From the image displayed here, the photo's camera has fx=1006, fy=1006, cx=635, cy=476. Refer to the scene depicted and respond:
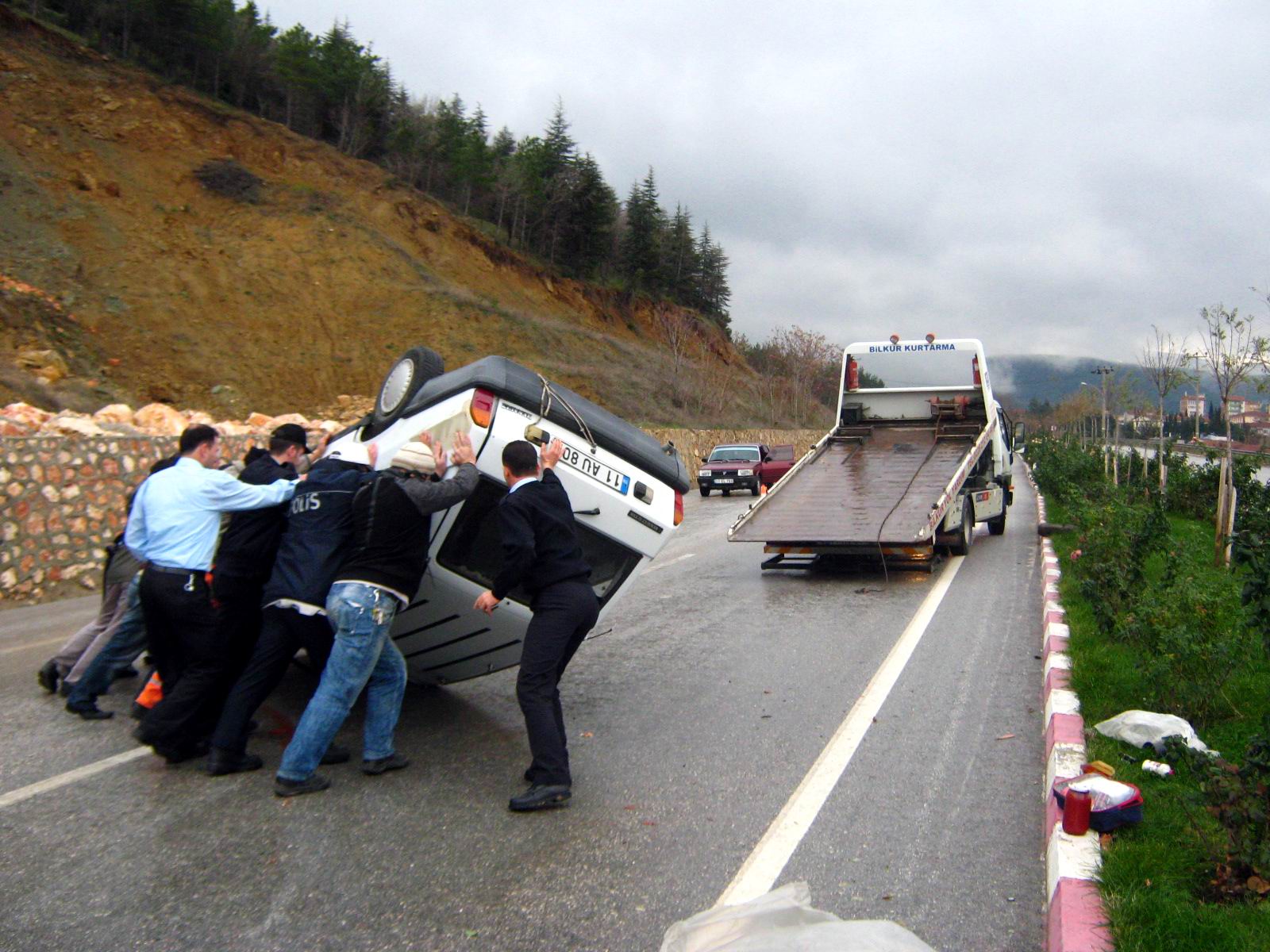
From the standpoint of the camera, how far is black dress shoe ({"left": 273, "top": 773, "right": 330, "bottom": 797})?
4.78 metres

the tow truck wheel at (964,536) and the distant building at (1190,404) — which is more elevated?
the distant building at (1190,404)

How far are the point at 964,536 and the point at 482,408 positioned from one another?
11083 mm

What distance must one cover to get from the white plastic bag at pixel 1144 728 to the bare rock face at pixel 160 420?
46.7ft

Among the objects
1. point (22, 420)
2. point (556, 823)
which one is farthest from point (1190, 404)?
point (556, 823)

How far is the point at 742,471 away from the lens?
29.9 meters

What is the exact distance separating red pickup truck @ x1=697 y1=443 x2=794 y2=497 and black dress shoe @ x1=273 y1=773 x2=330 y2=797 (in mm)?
25077

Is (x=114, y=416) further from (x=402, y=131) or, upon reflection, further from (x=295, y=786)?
(x=402, y=131)

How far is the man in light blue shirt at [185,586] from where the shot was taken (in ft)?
16.8

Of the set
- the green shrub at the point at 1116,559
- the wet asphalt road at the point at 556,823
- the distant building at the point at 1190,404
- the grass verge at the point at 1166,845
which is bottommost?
the wet asphalt road at the point at 556,823

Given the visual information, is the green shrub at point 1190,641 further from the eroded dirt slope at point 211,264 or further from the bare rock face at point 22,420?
the eroded dirt slope at point 211,264

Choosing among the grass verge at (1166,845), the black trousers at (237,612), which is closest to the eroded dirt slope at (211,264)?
the black trousers at (237,612)

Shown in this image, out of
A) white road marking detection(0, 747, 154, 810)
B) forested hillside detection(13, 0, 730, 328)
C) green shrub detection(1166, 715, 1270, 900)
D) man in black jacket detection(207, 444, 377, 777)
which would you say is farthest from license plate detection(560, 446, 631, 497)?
forested hillside detection(13, 0, 730, 328)

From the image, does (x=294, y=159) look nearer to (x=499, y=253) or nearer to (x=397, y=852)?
(x=499, y=253)

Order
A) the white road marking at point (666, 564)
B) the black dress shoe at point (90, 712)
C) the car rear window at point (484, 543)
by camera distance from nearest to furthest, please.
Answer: the car rear window at point (484, 543), the black dress shoe at point (90, 712), the white road marking at point (666, 564)
